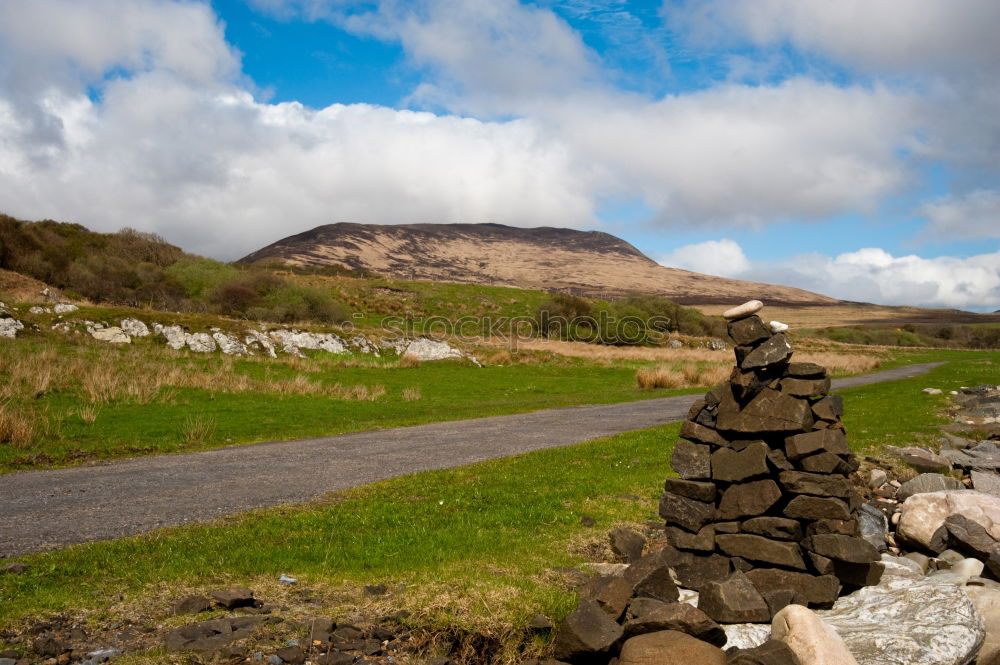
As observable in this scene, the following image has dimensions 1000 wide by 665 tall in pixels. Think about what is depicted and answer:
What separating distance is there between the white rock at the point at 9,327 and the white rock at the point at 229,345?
9.08 m

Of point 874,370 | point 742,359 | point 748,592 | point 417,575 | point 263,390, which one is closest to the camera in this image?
point 748,592

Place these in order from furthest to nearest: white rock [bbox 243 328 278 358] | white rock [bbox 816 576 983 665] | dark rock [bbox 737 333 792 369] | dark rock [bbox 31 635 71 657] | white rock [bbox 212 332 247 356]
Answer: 1. white rock [bbox 243 328 278 358]
2. white rock [bbox 212 332 247 356]
3. dark rock [bbox 737 333 792 369]
4. white rock [bbox 816 576 983 665]
5. dark rock [bbox 31 635 71 657]

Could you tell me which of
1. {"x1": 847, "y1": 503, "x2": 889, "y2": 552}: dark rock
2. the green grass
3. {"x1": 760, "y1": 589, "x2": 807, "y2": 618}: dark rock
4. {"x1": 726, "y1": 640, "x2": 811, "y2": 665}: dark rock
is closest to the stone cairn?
{"x1": 760, "y1": 589, "x2": 807, "y2": 618}: dark rock

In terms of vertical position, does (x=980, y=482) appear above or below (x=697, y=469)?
below

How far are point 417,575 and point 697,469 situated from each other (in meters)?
3.57

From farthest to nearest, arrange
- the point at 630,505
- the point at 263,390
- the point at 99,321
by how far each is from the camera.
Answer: the point at 99,321 < the point at 263,390 < the point at 630,505

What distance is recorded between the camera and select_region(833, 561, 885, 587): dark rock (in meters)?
7.64

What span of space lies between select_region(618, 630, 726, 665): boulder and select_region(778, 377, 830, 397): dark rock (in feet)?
10.1

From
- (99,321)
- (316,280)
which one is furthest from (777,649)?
(316,280)

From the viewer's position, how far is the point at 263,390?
90.2ft

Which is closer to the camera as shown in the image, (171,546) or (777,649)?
(777,649)

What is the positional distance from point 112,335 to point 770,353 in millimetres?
36440

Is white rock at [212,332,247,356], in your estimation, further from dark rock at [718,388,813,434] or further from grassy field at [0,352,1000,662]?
dark rock at [718,388,813,434]

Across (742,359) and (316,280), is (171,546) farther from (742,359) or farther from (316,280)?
(316,280)
